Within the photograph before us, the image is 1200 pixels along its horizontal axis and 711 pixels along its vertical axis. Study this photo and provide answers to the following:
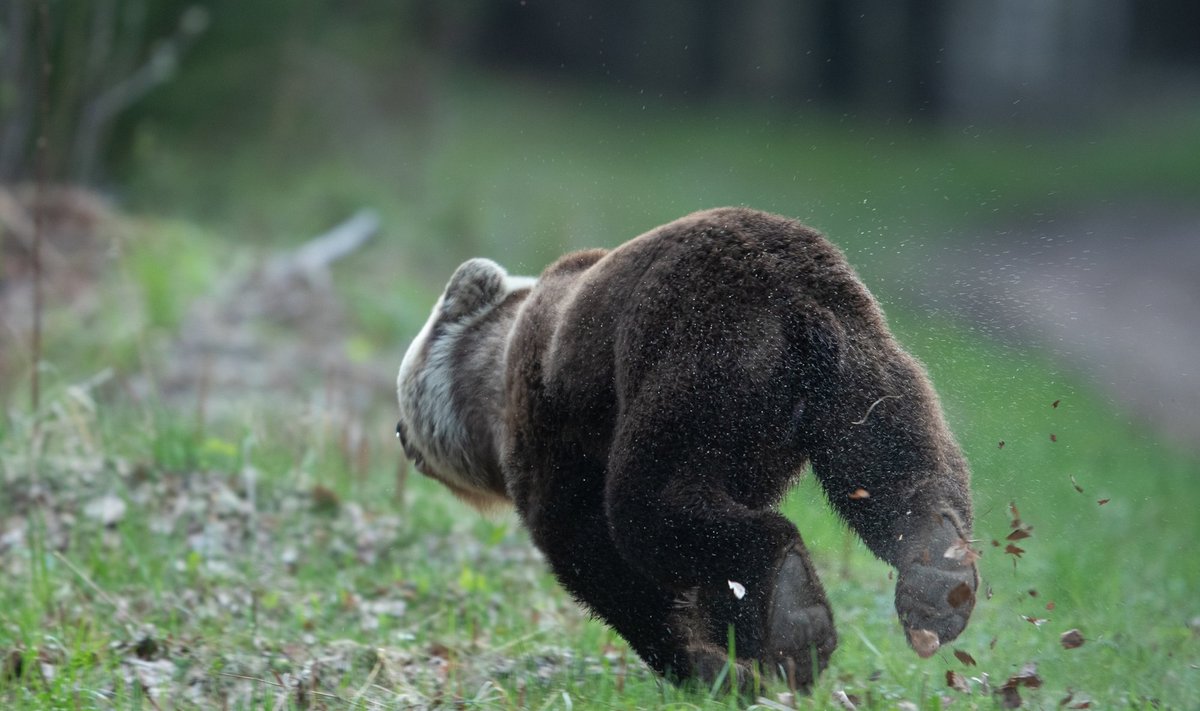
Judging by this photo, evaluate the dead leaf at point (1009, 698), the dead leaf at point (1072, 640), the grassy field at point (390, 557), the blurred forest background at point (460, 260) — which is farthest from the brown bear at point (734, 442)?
the dead leaf at point (1072, 640)

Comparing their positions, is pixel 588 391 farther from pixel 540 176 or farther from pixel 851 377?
pixel 540 176

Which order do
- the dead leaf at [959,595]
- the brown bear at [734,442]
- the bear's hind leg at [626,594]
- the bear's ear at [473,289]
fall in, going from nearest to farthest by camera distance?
1. the dead leaf at [959,595]
2. the brown bear at [734,442]
3. the bear's hind leg at [626,594]
4. the bear's ear at [473,289]

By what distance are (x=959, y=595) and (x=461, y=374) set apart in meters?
2.23

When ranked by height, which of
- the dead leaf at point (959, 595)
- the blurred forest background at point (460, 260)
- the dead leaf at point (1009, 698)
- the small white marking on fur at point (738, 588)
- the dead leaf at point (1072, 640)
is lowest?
the blurred forest background at point (460, 260)

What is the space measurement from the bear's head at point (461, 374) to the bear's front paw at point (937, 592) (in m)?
1.89

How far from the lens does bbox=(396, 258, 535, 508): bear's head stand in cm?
489

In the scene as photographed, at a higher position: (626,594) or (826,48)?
(626,594)

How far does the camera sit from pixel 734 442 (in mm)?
3672

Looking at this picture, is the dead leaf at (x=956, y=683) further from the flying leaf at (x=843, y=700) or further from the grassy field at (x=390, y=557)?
the flying leaf at (x=843, y=700)

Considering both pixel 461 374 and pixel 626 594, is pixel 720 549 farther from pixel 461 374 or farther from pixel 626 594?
pixel 461 374

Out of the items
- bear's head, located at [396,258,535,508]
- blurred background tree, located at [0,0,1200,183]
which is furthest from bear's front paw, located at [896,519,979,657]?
blurred background tree, located at [0,0,1200,183]

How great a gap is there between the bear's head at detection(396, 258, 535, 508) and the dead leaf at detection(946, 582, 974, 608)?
6.54 feet

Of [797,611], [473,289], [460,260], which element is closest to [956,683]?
[797,611]

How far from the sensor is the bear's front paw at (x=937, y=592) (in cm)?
336
